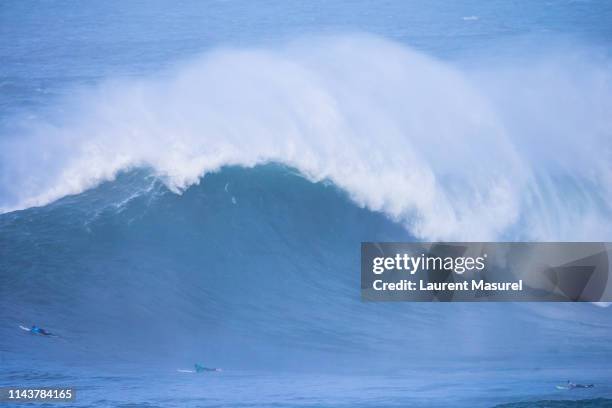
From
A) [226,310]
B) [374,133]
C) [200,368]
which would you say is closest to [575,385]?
[374,133]

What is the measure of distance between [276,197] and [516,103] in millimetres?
2472

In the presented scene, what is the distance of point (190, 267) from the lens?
27.4 ft

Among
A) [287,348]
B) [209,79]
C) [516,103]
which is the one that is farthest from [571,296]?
[209,79]

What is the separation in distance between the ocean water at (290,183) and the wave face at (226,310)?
0.06ft

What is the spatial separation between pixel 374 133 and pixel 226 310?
216 cm

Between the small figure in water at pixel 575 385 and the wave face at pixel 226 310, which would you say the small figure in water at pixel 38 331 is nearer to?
the wave face at pixel 226 310

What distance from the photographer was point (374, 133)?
8922mm

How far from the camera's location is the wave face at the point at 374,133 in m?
8.62

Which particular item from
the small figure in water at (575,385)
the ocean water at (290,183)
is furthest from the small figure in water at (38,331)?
the small figure in water at (575,385)

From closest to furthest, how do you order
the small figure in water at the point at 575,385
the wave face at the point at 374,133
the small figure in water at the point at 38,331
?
the small figure in water at the point at 575,385, the small figure in water at the point at 38,331, the wave face at the point at 374,133

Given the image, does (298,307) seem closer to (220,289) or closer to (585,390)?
(220,289)

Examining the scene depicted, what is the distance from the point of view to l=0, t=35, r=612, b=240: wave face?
8625 mm

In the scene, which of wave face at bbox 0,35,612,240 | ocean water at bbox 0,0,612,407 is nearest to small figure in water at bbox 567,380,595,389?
ocean water at bbox 0,0,612,407

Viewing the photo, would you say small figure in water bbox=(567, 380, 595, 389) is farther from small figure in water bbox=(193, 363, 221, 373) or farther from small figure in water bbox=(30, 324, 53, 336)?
small figure in water bbox=(30, 324, 53, 336)
